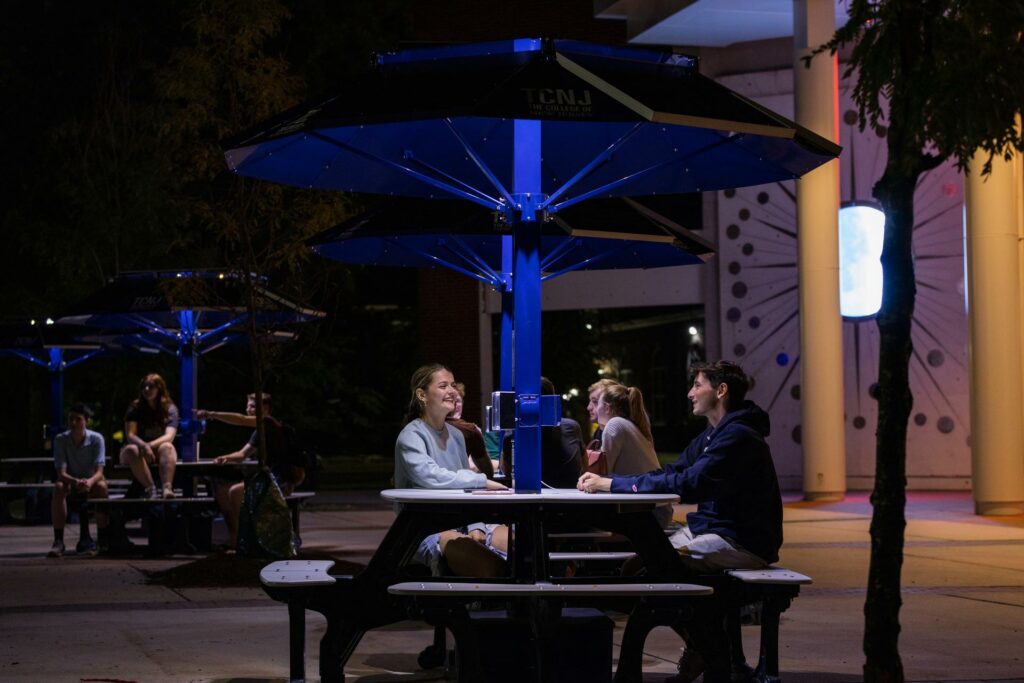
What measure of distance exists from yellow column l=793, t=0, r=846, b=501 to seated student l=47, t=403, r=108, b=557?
10.4 metres

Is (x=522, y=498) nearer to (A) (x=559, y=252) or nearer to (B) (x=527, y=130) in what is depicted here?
(B) (x=527, y=130)

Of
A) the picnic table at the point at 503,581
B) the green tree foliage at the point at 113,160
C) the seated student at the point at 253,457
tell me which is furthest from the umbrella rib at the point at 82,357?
the picnic table at the point at 503,581

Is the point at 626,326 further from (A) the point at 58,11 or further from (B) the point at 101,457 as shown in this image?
(B) the point at 101,457

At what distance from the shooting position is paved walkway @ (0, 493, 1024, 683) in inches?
334

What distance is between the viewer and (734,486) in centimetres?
792

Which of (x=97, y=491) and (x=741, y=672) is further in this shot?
(x=97, y=491)

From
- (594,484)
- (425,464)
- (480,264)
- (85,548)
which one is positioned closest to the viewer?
(594,484)

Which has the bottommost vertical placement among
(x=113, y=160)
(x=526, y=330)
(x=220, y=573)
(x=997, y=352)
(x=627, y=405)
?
(x=220, y=573)

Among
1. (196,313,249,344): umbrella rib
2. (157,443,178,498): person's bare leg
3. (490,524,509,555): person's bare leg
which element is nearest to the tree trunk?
(490,524,509,555): person's bare leg

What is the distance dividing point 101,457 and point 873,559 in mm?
12716

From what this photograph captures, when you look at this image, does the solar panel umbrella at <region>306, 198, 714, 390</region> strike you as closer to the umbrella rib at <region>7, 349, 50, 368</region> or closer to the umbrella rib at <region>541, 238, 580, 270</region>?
the umbrella rib at <region>541, 238, 580, 270</region>

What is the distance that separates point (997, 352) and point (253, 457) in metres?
Result: 9.43

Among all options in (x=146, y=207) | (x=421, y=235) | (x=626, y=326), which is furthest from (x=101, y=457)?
(x=626, y=326)

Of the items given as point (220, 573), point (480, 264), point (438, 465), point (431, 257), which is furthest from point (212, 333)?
point (438, 465)
